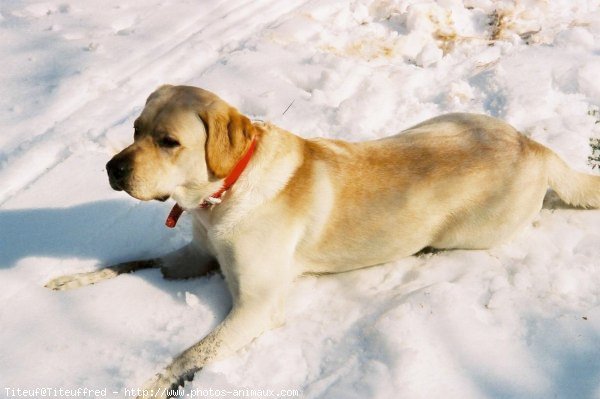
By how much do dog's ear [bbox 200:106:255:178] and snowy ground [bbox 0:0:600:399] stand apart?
2.73 feet

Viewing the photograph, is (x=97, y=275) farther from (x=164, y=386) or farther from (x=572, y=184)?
(x=572, y=184)

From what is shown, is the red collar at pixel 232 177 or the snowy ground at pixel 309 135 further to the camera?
the red collar at pixel 232 177

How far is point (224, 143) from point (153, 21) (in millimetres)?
3370

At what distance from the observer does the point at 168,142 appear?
269 centimetres

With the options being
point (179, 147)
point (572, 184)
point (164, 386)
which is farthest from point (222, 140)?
point (572, 184)

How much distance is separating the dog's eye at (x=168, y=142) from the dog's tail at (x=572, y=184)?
2.16 metres

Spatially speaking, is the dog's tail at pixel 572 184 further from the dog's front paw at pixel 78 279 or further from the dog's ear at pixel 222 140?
the dog's front paw at pixel 78 279

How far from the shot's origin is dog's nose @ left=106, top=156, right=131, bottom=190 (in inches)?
105

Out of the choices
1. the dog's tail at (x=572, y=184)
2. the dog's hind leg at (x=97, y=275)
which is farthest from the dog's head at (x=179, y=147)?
the dog's tail at (x=572, y=184)

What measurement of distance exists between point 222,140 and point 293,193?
0.49 metres

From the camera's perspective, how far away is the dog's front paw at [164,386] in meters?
2.63

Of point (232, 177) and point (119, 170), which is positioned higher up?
point (119, 170)

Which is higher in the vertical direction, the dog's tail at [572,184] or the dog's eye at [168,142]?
the dog's eye at [168,142]

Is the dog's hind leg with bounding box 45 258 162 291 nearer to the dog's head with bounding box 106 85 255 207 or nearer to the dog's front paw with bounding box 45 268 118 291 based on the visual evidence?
the dog's front paw with bounding box 45 268 118 291
